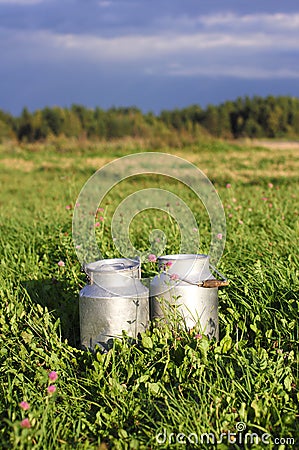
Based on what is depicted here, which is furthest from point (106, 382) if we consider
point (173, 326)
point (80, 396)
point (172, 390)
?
point (173, 326)

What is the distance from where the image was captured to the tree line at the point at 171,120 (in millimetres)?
27453

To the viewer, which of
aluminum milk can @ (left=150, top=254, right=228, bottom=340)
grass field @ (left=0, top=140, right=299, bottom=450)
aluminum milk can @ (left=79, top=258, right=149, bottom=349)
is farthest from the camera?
aluminum milk can @ (left=150, top=254, right=228, bottom=340)

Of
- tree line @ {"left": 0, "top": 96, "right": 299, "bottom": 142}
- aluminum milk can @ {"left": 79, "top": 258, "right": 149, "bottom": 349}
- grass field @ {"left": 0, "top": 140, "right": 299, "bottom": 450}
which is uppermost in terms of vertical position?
tree line @ {"left": 0, "top": 96, "right": 299, "bottom": 142}

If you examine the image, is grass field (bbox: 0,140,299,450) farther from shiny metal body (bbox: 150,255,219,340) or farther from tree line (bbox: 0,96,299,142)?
tree line (bbox: 0,96,299,142)

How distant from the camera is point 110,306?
8.50ft

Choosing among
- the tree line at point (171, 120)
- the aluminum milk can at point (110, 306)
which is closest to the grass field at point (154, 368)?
the aluminum milk can at point (110, 306)

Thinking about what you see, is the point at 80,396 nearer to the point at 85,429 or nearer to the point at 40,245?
the point at 85,429

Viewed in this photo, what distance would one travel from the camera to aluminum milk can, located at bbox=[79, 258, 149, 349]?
2596 mm

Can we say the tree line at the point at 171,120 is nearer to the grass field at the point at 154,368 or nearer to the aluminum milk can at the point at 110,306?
the grass field at the point at 154,368

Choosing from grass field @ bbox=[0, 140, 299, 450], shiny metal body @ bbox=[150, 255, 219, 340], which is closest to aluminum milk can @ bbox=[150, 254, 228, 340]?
shiny metal body @ bbox=[150, 255, 219, 340]

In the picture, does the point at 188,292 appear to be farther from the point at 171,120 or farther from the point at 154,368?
the point at 171,120

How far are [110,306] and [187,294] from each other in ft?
1.36

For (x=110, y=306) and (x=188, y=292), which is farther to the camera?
(x=188, y=292)

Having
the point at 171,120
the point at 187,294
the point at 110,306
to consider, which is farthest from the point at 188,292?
the point at 171,120
